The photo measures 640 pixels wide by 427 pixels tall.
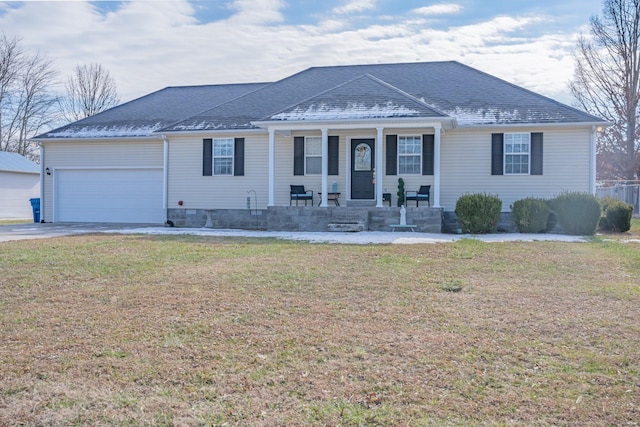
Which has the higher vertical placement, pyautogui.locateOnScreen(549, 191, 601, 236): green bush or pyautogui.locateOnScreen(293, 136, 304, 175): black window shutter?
pyautogui.locateOnScreen(293, 136, 304, 175): black window shutter

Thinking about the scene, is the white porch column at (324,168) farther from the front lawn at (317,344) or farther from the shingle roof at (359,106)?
the front lawn at (317,344)

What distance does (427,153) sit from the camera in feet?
52.6

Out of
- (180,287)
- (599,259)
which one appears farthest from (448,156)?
(180,287)

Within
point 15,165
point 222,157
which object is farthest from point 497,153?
point 15,165

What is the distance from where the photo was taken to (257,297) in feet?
20.1

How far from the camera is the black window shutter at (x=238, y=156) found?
17.4 m

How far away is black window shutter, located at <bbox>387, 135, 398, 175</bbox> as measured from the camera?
641 inches

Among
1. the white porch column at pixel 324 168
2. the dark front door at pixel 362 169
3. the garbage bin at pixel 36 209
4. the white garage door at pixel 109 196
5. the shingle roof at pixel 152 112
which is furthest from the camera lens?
the garbage bin at pixel 36 209

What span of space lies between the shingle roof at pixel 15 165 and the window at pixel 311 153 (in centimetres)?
1825

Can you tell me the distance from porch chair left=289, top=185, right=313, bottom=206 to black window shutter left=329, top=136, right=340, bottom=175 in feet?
3.07

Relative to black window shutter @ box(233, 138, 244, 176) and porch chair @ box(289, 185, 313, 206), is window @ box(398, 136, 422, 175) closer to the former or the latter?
porch chair @ box(289, 185, 313, 206)

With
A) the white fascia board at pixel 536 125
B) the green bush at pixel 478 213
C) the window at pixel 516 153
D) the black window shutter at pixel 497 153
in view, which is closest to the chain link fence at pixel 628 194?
the white fascia board at pixel 536 125

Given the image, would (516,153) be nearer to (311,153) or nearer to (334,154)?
(334,154)

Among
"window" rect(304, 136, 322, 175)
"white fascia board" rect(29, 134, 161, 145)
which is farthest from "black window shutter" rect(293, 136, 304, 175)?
"white fascia board" rect(29, 134, 161, 145)
